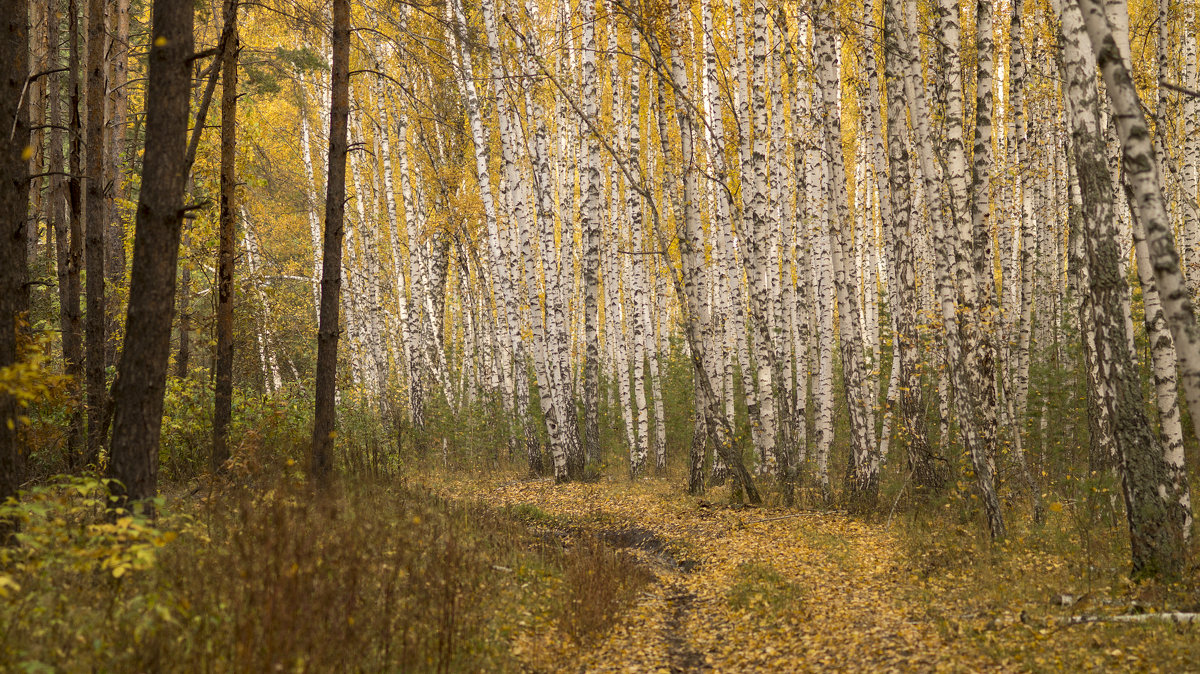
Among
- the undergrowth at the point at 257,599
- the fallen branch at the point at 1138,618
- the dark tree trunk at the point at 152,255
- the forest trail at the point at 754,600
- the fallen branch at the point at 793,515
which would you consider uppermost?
the dark tree trunk at the point at 152,255

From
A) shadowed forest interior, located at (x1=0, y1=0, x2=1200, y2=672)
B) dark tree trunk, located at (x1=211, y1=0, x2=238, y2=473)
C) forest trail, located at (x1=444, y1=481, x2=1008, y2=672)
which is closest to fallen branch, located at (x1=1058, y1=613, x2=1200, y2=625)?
shadowed forest interior, located at (x1=0, y1=0, x2=1200, y2=672)

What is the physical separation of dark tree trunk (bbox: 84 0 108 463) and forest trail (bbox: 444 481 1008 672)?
5.58 metres

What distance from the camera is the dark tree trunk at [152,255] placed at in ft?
17.1

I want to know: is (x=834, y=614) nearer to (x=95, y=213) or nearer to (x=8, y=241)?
(x=8, y=241)

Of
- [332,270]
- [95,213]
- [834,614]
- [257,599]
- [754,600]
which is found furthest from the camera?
[332,270]

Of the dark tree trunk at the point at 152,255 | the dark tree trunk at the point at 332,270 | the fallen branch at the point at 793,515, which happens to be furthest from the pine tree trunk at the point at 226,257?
the fallen branch at the point at 793,515

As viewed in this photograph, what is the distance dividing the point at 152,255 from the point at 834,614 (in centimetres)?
590

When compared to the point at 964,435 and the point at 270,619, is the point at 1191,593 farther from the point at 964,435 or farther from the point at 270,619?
the point at 270,619

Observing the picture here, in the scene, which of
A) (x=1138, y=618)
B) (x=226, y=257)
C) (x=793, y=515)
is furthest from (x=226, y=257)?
(x=1138, y=618)

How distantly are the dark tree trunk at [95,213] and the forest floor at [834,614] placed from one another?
219 inches

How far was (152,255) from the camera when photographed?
5230 millimetres

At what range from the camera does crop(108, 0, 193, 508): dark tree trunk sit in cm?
522

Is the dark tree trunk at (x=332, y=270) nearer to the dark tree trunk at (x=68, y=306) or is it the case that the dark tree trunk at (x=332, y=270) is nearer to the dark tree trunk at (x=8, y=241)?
the dark tree trunk at (x=68, y=306)

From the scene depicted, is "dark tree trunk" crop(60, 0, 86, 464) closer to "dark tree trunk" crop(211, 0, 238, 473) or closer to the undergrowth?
"dark tree trunk" crop(211, 0, 238, 473)
